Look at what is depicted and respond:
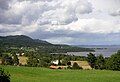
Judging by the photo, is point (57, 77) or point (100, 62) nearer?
point (57, 77)

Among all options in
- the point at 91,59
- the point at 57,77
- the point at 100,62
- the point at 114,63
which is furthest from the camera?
the point at 91,59

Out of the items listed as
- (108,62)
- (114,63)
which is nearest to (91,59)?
(108,62)

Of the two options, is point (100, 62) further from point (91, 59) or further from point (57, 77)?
point (57, 77)

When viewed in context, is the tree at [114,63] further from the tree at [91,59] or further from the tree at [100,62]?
the tree at [91,59]

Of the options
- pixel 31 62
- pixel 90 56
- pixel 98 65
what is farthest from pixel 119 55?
pixel 31 62

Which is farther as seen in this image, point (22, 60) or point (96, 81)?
point (22, 60)

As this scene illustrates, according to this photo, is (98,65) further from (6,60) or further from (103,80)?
(103,80)

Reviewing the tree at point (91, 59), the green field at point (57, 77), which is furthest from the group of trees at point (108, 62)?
the green field at point (57, 77)

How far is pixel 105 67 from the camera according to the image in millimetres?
118875

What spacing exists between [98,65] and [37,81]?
2970 inches

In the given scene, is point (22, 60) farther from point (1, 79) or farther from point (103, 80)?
point (1, 79)


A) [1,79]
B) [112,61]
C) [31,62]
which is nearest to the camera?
[1,79]

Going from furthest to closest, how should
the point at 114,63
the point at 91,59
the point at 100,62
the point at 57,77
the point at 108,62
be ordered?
the point at 91,59
the point at 100,62
the point at 108,62
the point at 114,63
the point at 57,77

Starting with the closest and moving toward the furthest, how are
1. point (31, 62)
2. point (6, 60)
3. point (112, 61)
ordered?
1. point (112, 61)
2. point (31, 62)
3. point (6, 60)
